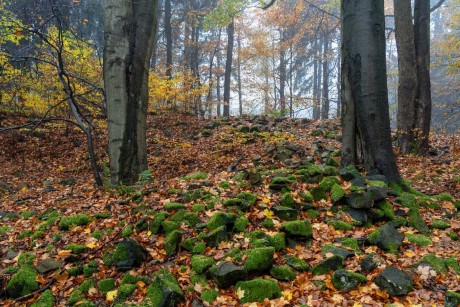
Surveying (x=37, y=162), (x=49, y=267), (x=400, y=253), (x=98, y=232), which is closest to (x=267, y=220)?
(x=400, y=253)

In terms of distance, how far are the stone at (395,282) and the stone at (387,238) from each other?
0.65 m

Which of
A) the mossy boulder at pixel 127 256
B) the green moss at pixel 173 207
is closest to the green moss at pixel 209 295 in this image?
the mossy boulder at pixel 127 256

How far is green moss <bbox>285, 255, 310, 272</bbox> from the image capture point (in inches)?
139

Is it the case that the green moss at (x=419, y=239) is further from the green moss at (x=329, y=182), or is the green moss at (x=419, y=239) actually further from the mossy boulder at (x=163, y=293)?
the mossy boulder at (x=163, y=293)

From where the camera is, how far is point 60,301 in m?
3.39

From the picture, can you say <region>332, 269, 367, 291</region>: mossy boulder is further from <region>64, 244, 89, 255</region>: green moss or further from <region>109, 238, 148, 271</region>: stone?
<region>64, 244, 89, 255</region>: green moss

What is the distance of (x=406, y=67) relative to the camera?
926cm

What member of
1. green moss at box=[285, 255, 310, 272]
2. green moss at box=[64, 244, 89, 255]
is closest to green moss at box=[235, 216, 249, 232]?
green moss at box=[285, 255, 310, 272]

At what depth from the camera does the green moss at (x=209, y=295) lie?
10.6 feet

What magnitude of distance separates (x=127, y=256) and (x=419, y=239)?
11.6 ft

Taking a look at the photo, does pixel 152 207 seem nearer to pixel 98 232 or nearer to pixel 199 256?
pixel 98 232

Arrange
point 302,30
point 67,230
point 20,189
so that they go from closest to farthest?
1. point 67,230
2. point 20,189
3. point 302,30

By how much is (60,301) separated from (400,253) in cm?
377

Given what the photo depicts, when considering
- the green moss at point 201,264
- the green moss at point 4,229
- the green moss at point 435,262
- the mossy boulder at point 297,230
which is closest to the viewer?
the green moss at point 435,262
